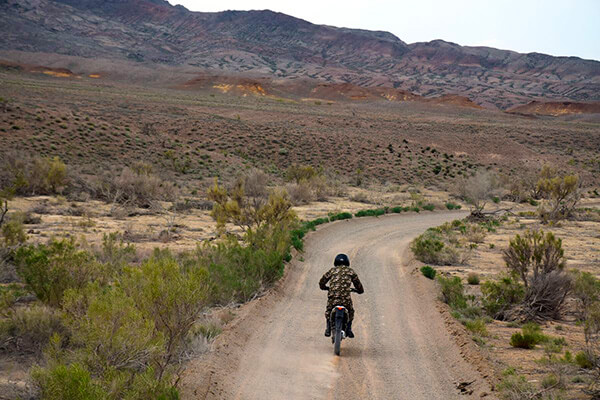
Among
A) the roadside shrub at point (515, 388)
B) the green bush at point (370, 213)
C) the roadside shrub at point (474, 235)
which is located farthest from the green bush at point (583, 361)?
the green bush at point (370, 213)

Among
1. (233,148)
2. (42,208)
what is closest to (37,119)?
(233,148)

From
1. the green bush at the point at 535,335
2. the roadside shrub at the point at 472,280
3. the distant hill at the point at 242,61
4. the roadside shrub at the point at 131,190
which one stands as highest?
the distant hill at the point at 242,61

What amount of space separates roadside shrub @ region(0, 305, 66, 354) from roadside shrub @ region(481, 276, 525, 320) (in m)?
8.89

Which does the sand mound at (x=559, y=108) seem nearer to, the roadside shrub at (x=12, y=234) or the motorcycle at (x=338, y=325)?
the roadside shrub at (x=12, y=234)

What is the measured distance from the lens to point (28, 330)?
7.98 meters

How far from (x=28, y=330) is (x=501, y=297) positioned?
9804 mm

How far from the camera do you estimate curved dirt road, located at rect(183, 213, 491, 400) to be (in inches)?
268

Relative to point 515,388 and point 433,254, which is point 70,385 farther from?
point 433,254

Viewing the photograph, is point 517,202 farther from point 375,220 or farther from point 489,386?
point 489,386

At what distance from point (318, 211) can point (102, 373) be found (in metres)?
25.8

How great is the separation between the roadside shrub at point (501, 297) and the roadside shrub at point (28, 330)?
8.89m

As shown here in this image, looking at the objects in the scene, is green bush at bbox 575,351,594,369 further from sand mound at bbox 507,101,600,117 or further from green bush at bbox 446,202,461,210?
sand mound at bbox 507,101,600,117

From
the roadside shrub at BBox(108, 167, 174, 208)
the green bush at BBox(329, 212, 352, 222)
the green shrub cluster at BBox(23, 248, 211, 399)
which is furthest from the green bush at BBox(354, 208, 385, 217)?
the green shrub cluster at BBox(23, 248, 211, 399)

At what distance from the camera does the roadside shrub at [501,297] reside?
448 inches
